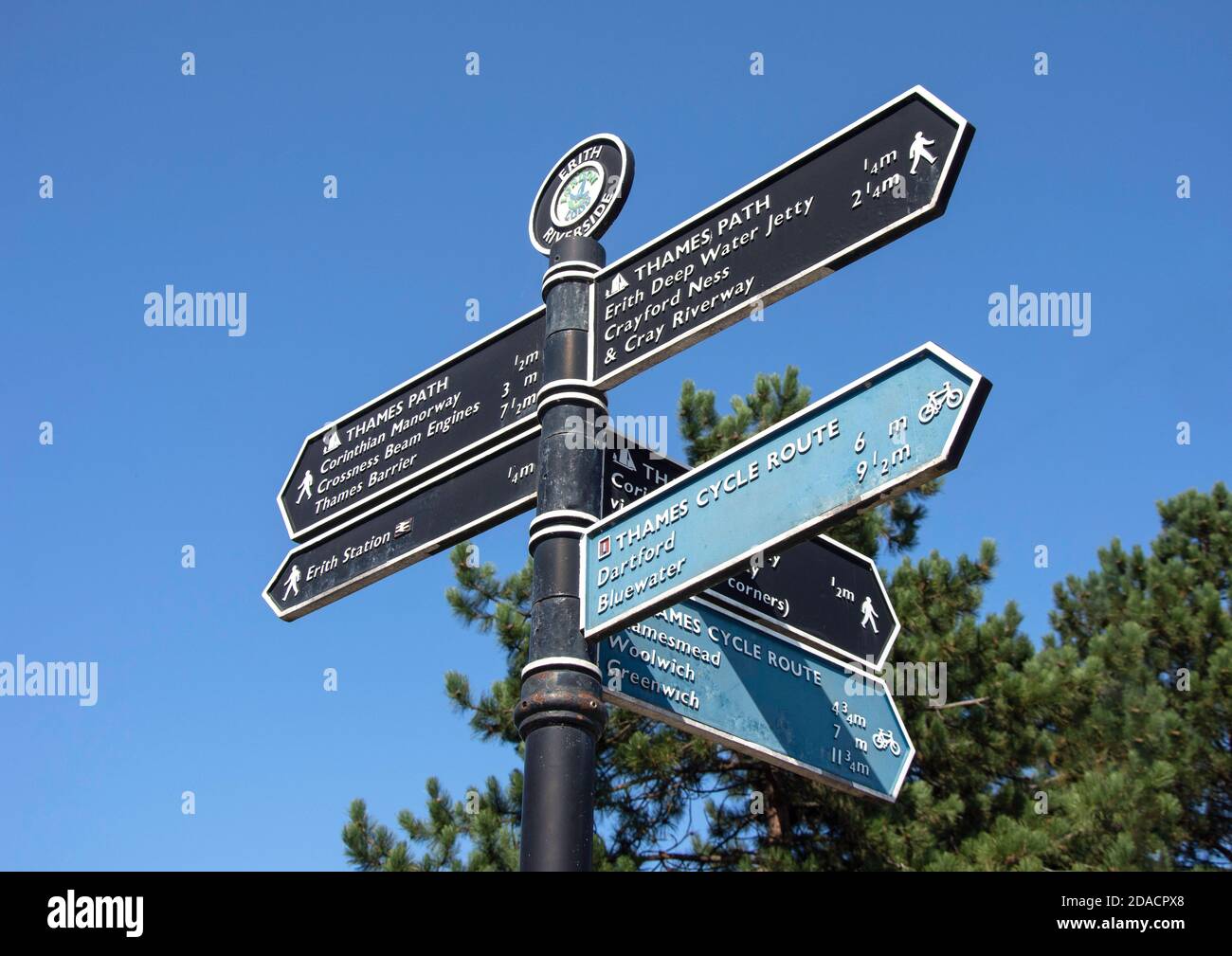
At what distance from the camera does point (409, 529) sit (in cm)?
511

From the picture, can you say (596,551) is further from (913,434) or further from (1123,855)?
(1123,855)

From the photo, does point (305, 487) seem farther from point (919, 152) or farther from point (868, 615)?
point (919, 152)

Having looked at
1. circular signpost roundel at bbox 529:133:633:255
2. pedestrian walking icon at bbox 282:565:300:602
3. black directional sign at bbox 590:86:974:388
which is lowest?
pedestrian walking icon at bbox 282:565:300:602

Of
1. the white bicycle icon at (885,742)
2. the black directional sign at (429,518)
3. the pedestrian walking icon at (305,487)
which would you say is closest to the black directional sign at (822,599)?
the white bicycle icon at (885,742)

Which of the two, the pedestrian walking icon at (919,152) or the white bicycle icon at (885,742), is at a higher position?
the pedestrian walking icon at (919,152)

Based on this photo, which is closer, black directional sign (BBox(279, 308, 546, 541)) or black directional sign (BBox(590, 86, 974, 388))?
black directional sign (BBox(590, 86, 974, 388))

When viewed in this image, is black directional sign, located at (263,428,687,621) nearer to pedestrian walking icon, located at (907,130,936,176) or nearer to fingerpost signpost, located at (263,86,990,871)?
fingerpost signpost, located at (263,86,990,871)

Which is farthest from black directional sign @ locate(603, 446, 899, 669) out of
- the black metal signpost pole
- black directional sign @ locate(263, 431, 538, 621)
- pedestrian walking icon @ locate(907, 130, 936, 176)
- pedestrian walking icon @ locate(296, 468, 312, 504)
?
pedestrian walking icon @ locate(296, 468, 312, 504)

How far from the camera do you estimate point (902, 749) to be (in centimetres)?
498

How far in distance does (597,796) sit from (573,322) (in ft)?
19.5

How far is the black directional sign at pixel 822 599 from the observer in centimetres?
485

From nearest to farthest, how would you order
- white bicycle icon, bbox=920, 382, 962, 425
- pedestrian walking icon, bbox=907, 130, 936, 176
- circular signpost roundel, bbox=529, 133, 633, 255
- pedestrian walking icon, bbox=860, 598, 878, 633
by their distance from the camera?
1. white bicycle icon, bbox=920, 382, 962, 425
2. pedestrian walking icon, bbox=907, 130, 936, 176
3. circular signpost roundel, bbox=529, 133, 633, 255
4. pedestrian walking icon, bbox=860, 598, 878, 633

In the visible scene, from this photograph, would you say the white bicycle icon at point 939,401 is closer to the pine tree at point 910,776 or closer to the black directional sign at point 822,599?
the black directional sign at point 822,599

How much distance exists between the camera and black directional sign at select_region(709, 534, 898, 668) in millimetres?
4852
